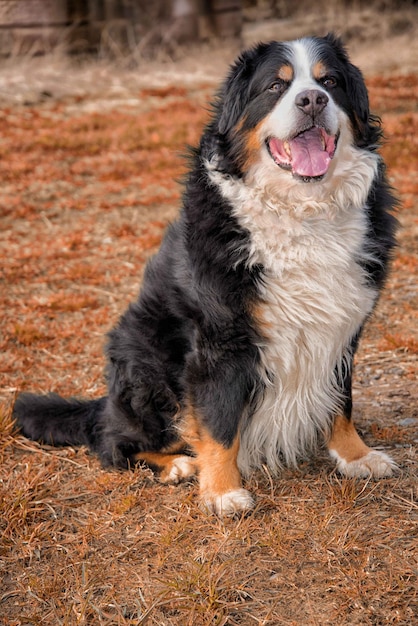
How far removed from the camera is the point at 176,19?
13.9 meters

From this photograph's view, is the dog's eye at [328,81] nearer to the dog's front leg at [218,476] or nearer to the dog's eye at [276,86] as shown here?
the dog's eye at [276,86]

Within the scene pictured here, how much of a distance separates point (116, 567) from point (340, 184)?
1.71 metres

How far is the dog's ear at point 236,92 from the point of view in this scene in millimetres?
2955

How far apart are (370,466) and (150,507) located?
3.13 feet

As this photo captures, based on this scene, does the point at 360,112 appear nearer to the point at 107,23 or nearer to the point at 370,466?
the point at 370,466

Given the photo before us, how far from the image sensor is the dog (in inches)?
111

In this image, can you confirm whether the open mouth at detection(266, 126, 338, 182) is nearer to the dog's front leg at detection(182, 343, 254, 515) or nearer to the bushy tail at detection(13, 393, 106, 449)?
the dog's front leg at detection(182, 343, 254, 515)

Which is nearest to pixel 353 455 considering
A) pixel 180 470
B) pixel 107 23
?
pixel 180 470

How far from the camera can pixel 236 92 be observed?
2.97 metres

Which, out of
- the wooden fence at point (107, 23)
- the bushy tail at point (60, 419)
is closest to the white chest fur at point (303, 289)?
the bushy tail at point (60, 419)

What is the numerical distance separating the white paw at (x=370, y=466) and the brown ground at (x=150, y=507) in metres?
0.06

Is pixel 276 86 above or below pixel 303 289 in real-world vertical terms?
above

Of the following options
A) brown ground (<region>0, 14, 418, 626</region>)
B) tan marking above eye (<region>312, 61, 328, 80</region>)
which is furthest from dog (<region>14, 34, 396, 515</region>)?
brown ground (<region>0, 14, 418, 626</region>)

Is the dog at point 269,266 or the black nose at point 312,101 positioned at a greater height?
the black nose at point 312,101
